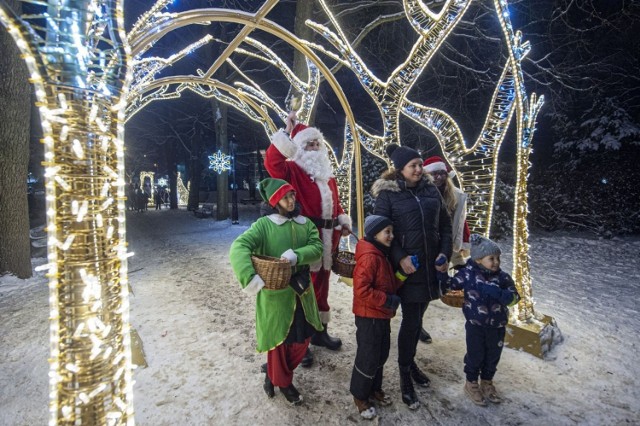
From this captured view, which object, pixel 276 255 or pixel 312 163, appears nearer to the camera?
pixel 276 255

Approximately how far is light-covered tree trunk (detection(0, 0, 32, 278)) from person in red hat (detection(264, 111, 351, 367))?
4.42 meters

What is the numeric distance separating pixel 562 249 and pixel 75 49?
9331 millimetres

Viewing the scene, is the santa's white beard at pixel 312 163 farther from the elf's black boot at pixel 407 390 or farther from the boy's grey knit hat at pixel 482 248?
the elf's black boot at pixel 407 390

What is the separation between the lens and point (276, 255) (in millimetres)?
2348

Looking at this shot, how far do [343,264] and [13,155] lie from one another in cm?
525

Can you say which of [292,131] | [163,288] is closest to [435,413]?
[292,131]

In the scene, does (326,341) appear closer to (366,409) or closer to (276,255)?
(366,409)

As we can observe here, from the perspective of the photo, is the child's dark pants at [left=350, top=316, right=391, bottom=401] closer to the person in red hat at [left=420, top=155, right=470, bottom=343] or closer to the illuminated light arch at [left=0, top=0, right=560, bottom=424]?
the person in red hat at [left=420, top=155, right=470, bottom=343]

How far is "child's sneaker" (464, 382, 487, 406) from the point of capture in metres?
2.35

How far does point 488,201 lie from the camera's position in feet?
12.1

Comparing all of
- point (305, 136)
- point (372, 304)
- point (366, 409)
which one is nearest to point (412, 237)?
point (372, 304)

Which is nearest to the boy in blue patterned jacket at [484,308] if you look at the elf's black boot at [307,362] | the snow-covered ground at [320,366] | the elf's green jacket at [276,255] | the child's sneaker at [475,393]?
the child's sneaker at [475,393]

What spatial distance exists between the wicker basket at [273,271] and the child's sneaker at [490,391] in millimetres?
1688

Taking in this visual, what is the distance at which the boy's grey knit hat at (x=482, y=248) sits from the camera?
2.30 metres
